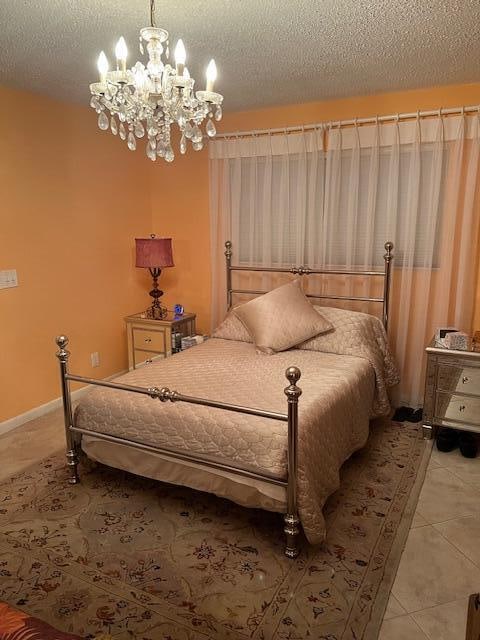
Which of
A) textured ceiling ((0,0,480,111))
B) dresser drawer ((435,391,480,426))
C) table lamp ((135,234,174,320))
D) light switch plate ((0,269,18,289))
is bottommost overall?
dresser drawer ((435,391,480,426))

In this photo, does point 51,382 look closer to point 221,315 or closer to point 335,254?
point 221,315

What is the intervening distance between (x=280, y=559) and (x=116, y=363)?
2.87 m

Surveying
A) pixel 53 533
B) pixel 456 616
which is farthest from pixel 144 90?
pixel 456 616

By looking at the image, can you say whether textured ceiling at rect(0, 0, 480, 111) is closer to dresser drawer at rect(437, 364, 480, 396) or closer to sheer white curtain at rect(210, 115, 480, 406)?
sheer white curtain at rect(210, 115, 480, 406)

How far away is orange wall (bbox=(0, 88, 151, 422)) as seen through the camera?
3.51m

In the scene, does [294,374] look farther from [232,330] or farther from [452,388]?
[232,330]

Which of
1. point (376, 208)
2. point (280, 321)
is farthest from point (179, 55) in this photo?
point (376, 208)

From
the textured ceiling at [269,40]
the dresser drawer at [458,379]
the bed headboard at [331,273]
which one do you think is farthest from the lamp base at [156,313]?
the dresser drawer at [458,379]

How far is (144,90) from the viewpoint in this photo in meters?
2.05

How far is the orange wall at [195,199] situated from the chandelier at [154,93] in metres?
1.91

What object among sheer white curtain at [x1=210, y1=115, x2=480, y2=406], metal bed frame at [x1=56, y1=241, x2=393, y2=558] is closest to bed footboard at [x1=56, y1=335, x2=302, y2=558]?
metal bed frame at [x1=56, y1=241, x2=393, y2=558]

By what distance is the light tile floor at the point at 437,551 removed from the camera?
1.87 m

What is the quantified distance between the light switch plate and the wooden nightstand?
116cm

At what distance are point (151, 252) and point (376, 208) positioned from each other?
76.9 inches
